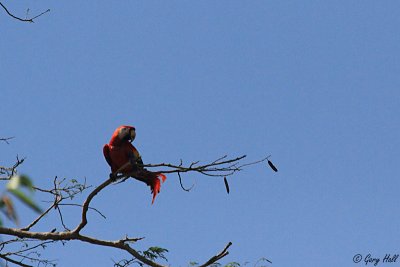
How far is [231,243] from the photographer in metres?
4.52

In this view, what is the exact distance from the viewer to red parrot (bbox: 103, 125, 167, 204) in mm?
6887

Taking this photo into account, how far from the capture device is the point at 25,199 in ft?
3.87

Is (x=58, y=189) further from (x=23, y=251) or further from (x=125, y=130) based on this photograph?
(x=125, y=130)

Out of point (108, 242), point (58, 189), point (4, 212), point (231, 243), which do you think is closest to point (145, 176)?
point (58, 189)

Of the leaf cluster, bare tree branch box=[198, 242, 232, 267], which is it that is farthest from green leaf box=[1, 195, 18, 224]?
bare tree branch box=[198, 242, 232, 267]

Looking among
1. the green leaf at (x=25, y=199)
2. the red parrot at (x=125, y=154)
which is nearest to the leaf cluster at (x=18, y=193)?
the green leaf at (x=25, y=199)

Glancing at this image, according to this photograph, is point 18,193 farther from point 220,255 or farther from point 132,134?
point 132,134

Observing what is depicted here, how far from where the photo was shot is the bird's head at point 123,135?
23.3ft

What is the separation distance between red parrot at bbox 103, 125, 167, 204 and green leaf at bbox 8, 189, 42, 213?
553 centimetres

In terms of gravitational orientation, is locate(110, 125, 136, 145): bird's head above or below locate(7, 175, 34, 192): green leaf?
above

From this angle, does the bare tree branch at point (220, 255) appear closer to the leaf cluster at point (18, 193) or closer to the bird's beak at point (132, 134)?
the bird's beak at point (132, 134)

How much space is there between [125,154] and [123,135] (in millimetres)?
284

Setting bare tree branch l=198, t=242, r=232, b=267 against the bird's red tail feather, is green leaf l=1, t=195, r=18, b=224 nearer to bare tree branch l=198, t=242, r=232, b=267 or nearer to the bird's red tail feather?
bare tree branch l=198, t=242, r=232, b=267

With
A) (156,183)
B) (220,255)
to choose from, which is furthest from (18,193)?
(156,183)
